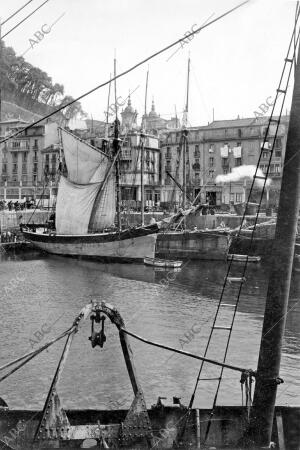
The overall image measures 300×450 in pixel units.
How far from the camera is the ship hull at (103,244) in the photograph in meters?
52.0

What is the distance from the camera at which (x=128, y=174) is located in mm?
85000

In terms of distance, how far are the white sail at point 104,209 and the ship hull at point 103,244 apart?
105 inches

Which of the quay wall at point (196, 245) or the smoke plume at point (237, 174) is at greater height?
the smoke plume at point (237, 174)

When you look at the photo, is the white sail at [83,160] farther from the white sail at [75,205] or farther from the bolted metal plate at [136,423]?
the bolted metal plate at [136,423]

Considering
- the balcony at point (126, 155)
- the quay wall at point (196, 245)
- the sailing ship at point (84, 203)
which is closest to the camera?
the quay wall at point (196, 245)

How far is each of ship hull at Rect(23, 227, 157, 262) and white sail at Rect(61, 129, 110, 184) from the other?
645cm

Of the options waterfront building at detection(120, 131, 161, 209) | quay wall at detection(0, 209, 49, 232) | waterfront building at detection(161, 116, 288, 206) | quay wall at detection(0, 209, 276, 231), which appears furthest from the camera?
waterfront building at detection(120, 131, 161, 209)

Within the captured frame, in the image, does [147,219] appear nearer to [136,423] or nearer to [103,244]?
[103,244]

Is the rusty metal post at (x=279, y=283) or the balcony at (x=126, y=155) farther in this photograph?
the balcony at (x=126, y=155)

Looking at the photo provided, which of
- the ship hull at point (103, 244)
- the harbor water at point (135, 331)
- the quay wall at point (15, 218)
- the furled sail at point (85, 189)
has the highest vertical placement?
the furled sail at point (85, 189)

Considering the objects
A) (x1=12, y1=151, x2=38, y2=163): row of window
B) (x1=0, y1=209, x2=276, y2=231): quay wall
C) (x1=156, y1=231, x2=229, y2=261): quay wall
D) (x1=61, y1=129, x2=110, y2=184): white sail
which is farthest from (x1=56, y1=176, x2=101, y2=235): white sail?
(x1=12, y1=151, x2=38, y2=163): row of window

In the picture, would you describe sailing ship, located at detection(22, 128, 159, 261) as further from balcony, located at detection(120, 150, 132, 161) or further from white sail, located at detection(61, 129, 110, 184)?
balcony, located at detection(120, 150, 132, 161)

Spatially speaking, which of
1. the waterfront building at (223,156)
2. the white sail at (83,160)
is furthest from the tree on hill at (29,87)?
the white sail at (83,160)

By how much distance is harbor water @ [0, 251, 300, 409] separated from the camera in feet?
55.4
